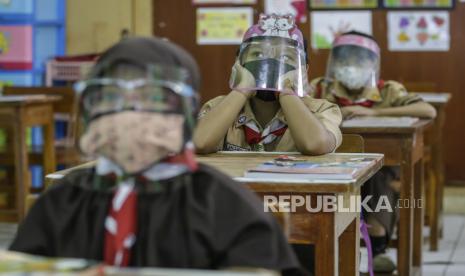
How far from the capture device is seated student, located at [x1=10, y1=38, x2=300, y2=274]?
1688mm

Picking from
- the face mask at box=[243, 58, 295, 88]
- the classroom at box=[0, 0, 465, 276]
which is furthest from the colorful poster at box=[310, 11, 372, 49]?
the face mask at box=[243, 58, 295, 88]

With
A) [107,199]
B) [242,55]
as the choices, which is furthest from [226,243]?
[242,55]

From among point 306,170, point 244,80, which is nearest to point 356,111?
point 244,80

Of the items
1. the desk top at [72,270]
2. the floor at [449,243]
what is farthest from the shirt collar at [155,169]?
the floor at [449,243]

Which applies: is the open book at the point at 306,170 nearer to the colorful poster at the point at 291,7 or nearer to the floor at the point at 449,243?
the floor at the point at 449,243

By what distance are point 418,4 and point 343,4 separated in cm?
56

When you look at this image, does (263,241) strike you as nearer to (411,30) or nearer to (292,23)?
(292,23)

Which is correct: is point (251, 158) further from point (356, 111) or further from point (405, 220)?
point (356, 111)

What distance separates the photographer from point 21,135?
589 cm

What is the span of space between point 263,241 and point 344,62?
10.4ft

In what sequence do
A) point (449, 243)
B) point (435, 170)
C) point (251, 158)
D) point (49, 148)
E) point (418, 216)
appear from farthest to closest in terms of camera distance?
point (49, 148) < point (449, 243) < point (435, 170) < point (418, 216) < point (251, 158)

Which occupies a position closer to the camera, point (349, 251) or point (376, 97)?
point (349, 251)

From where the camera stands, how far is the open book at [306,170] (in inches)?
99.4

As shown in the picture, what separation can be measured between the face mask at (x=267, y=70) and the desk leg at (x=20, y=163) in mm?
3044
